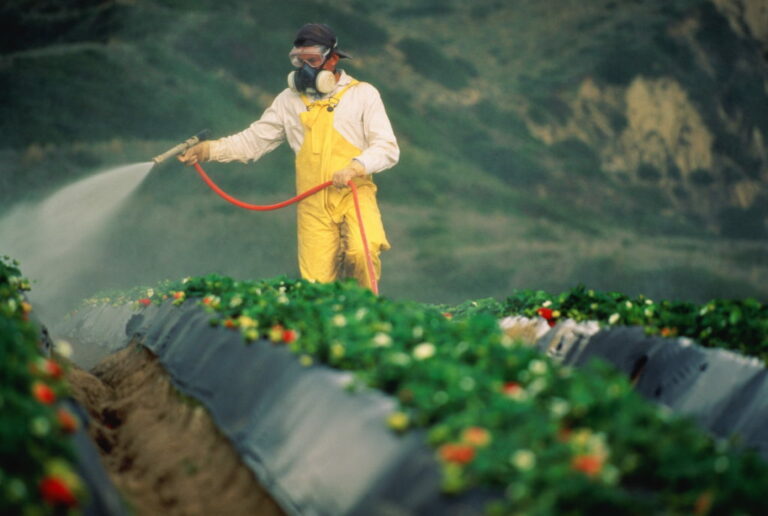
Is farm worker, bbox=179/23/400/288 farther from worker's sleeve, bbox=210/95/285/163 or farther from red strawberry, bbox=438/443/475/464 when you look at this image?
red strawberry, bbox=438/443/475/464

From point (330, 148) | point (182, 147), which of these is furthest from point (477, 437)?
point (182, 147)

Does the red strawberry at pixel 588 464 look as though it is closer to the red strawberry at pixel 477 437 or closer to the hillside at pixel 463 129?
the red strawberry at pixel 477 437

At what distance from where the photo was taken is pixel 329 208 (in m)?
9.17

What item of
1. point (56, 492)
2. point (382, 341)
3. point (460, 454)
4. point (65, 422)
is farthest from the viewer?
point (382, 341)

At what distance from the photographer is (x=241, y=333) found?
590cm

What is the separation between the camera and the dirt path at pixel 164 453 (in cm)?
465

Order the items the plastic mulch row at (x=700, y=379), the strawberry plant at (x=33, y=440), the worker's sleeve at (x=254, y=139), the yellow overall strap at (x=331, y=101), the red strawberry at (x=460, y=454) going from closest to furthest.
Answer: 1. the strawberry plant at (x=33, y=440)
2. the red strawberry at (x=460, y=454)
3. the plastic mulch row at (x=700, y=379)
4. the yellow overall strap at (x=331, y=101)
5. the worker's sleeve at (x=254, y=139)

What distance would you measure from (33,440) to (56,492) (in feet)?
1.07

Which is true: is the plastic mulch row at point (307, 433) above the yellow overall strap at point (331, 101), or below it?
below

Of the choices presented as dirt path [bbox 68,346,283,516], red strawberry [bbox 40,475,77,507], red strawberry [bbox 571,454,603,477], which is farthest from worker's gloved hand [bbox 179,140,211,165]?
red strawberry [bbox 571,454,603,477]

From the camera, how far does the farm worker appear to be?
913 cm

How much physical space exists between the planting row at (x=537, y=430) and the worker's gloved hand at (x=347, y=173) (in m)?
3.78

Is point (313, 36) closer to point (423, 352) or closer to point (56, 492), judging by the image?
point (423, 352)

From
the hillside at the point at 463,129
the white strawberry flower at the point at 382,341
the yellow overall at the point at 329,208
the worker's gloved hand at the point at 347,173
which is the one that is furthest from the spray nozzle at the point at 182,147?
the hillside at the point at 463,129
